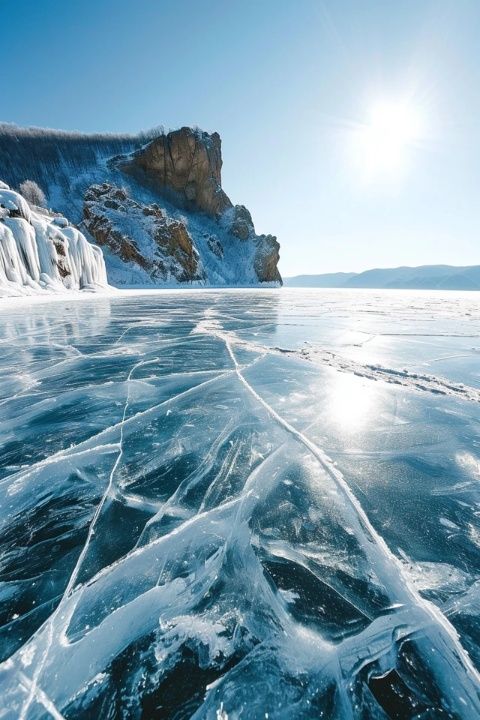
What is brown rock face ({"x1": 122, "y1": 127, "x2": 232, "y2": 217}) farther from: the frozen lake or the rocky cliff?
the frozen lake

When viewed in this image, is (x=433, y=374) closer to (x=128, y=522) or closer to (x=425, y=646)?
(x=425, y=646)

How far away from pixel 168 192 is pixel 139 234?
20883 mm

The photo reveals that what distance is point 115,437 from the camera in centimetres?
222

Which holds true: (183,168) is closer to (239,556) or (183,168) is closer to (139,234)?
(139,234)

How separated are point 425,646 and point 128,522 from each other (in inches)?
48.9

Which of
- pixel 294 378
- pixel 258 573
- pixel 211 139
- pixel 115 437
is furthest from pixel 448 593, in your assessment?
pixel 211 139

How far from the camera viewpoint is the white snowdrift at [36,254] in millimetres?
14148

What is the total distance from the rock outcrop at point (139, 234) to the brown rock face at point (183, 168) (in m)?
17.5

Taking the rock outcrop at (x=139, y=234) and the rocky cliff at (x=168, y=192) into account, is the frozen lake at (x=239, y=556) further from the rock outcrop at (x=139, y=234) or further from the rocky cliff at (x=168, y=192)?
the rocky cliff at (x=168, y=192)

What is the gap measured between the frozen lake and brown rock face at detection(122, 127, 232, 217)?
60044 millimetres

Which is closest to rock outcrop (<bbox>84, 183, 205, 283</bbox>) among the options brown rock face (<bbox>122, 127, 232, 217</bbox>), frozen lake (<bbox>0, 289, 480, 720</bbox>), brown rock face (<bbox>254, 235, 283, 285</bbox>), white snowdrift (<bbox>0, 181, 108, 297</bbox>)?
white snowdrift (<bbox>0, 181, 108, 297</bbox>)

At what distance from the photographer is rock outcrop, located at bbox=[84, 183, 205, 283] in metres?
35.7

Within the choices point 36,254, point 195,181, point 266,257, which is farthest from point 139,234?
point 195,181

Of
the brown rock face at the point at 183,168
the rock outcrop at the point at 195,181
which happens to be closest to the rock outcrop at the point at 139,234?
the rock outcrop at the point at 195,181
